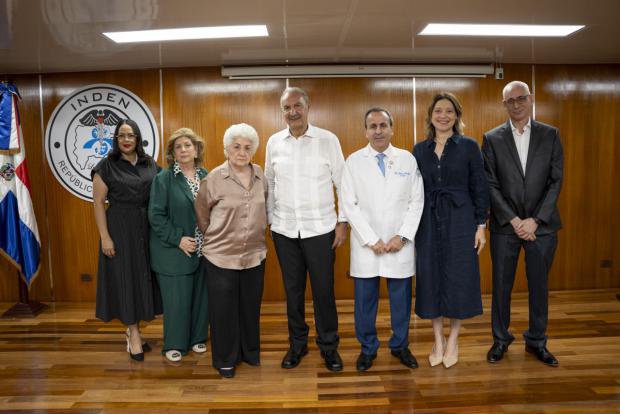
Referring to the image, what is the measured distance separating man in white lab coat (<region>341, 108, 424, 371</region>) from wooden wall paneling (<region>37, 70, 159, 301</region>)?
2.69m

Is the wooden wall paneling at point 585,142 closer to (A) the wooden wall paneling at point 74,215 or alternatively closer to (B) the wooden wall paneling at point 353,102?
(B) the wooden wall paneling at point 353,102

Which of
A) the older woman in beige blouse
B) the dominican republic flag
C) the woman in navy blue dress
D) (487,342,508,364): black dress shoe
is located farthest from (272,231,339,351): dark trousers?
the dominican republic flag

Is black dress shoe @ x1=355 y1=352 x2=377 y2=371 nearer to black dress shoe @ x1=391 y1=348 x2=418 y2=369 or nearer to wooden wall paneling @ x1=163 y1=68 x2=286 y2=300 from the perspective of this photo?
black dress shoe @ x1=391 y1=348 x2=418 y2=369

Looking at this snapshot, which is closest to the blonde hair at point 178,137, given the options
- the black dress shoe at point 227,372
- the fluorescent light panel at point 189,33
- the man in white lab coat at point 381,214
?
the fluorescent light panel at point 189,33

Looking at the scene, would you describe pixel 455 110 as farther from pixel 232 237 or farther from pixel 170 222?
pixel 170 222

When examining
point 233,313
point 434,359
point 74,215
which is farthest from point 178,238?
point 74,215

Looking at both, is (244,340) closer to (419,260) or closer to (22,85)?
(419,260)

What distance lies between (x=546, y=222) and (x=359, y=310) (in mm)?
1325

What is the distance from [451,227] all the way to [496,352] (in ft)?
3.12

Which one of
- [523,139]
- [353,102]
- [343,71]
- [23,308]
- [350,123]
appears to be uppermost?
[343,71]

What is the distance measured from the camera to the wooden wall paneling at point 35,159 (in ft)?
15.6

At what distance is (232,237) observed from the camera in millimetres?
2873

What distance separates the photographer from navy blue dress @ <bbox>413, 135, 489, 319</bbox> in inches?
112

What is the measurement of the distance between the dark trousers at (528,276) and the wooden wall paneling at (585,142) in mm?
2130
